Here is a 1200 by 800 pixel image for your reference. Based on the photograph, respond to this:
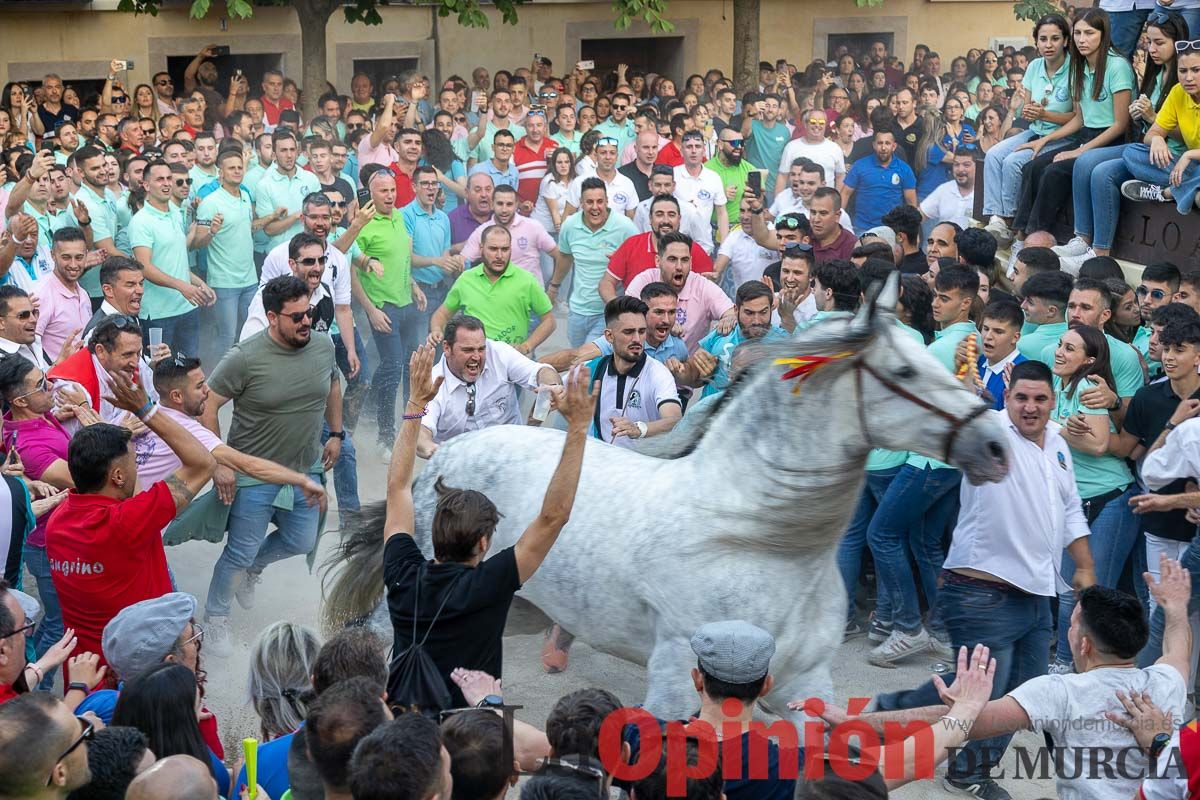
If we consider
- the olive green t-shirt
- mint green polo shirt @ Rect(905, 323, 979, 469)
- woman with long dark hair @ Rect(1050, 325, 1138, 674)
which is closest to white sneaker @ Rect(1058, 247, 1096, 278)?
mint green polo shirt @ Rect(905, 323, 979, 469)

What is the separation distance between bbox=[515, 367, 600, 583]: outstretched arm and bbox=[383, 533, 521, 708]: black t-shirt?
5cm

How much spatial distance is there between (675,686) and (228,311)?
22.3 ft

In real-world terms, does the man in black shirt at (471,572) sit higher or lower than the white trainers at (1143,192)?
lower

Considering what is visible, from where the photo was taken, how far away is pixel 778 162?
53.8 feet

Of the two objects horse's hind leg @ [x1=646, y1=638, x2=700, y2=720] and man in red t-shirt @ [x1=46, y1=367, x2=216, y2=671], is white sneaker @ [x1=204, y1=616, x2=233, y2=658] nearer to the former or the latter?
man in red t-shirt @ [x1=46, y1=367, x2=216, y2=671]

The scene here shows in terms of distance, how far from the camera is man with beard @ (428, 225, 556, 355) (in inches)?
354

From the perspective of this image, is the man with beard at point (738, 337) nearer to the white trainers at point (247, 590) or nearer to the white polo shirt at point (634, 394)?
the white polo shirt at point (634, 394)

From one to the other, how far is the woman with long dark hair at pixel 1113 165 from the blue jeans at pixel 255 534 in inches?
203

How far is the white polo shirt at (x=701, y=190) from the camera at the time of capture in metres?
12.0

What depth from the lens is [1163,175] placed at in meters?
8.61

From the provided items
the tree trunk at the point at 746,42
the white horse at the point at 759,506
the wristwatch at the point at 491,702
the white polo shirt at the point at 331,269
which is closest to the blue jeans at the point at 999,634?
the white horse at the point at 759,506

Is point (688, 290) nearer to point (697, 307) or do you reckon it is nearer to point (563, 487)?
point (697, 307)

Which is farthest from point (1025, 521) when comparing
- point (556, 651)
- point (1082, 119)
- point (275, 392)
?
point (1082, 119)

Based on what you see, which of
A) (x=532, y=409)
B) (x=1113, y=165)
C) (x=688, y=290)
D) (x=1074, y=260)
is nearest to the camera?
(x=532, y=409)
